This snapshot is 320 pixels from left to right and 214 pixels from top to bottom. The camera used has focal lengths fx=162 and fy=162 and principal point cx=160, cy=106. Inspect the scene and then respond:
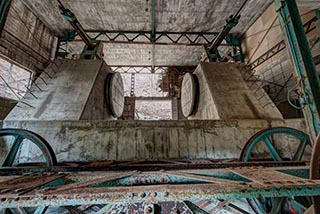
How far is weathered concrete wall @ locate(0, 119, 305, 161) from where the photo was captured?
13.6 feet

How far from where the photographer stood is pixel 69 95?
5113 mm

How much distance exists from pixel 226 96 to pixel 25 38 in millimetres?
10846

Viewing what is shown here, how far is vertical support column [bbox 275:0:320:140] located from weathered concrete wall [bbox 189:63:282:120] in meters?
2.40

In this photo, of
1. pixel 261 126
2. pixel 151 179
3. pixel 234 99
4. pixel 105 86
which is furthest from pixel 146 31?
pixel 151 179

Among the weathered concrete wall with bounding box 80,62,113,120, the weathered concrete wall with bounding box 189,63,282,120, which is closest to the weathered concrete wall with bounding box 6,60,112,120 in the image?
the weathered concrete wall with bounding box 80,62,113,120

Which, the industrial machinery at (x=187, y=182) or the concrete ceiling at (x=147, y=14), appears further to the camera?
the concrete ceiling at (x=147, y=14)

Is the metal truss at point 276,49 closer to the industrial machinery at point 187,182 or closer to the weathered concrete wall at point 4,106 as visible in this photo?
the industrial machinery at point 187,182

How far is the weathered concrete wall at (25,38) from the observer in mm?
8000

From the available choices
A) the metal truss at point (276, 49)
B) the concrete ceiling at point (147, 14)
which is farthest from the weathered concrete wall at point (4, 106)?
the metal truss at point (276, 49)

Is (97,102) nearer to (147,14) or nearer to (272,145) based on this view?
(272,145)

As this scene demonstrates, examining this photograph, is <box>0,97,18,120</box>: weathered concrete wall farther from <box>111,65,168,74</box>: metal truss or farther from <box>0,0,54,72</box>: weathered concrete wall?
<box>111,65,168,74</box>: metal truss

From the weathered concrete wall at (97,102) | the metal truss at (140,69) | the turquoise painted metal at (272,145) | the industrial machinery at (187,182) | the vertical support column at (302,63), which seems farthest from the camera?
the metal truss at (140,69)

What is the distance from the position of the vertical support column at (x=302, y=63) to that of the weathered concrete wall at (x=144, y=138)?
208 centimetres

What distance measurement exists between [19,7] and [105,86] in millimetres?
6883
